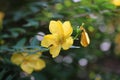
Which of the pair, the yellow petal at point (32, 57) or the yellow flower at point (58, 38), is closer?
the yellow flower at point (58, 38)

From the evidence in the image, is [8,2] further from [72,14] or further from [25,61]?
[25,61]

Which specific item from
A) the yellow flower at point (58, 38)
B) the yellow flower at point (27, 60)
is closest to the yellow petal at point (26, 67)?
the yellow flower at point (27, 60)

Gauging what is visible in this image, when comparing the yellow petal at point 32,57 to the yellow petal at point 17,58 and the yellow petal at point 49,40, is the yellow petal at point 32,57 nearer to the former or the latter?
the yellow petal at point 17,58

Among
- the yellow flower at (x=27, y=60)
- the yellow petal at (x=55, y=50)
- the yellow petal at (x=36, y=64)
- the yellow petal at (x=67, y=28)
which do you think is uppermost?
the yellow petal at (x=67, y=28)

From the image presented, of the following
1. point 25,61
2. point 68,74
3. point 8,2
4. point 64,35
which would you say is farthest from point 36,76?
point 8,2

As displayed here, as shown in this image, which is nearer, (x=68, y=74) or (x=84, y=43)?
(x=84, y=43)

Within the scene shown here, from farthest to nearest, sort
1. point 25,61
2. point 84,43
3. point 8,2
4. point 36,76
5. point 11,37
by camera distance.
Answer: point 8,2, point 11,37, point 36,76, point 25,61, point 84,43

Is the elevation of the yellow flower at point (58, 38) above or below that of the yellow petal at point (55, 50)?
above
